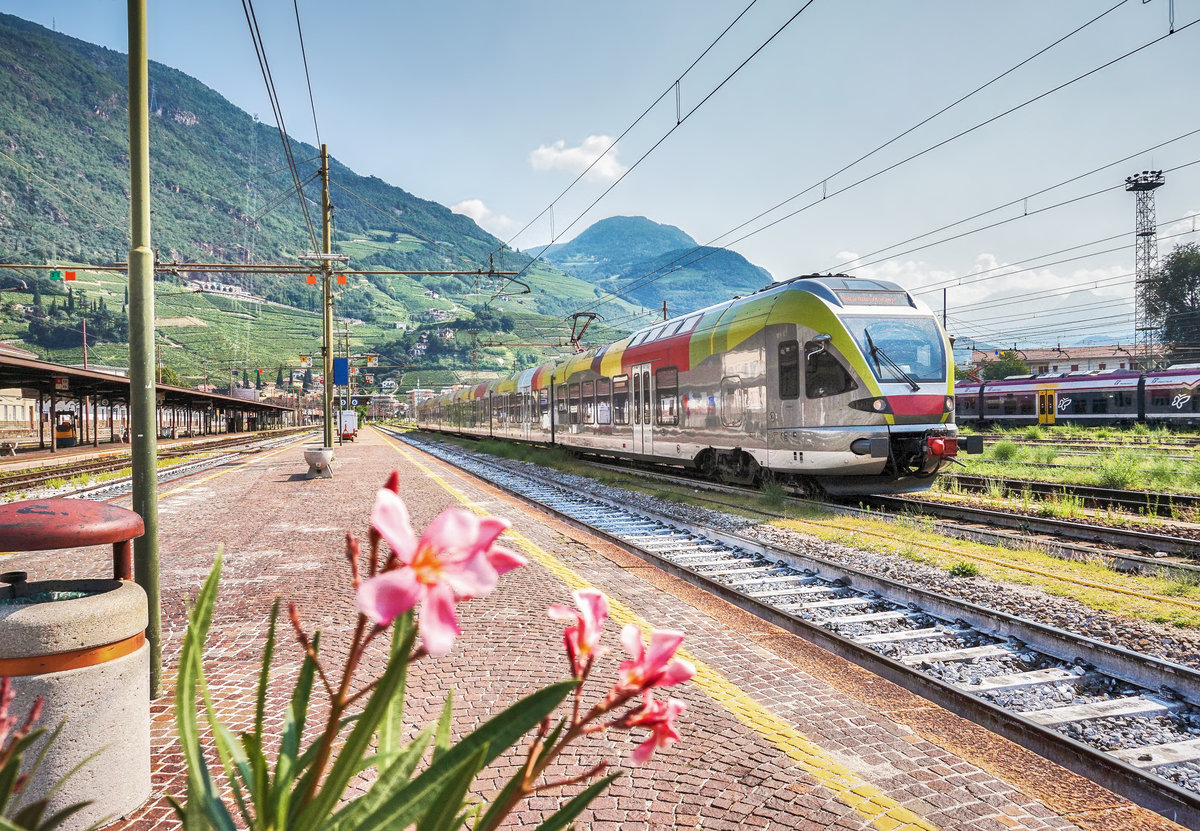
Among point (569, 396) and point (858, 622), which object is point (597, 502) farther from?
point (569, 396)

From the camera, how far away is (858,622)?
5848 millimetres

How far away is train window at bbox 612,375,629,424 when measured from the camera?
737 inches

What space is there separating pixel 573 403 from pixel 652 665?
22.1 meters

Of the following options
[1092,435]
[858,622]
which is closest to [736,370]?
[858,622]

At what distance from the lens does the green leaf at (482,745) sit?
1.01 m

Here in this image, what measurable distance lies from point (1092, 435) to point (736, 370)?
76.1ft

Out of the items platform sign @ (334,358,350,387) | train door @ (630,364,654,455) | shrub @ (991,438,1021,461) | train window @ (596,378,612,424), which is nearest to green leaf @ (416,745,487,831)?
train door @ (630,364,654,455)

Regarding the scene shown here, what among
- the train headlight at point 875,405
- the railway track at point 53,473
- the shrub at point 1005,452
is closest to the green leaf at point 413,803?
the train headlight at point 875,405

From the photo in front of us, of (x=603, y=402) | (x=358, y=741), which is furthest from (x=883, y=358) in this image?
(x=358, y=741)

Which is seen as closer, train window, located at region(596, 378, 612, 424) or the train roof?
train window, located at region(596, 378, 612, 424)

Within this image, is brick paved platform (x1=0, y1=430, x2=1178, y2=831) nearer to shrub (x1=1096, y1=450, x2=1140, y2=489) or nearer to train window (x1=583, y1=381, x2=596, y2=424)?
shrub (x1=1096, y1=450, x2=1140, y2=489)

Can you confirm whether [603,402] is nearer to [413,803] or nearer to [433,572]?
[413,803]

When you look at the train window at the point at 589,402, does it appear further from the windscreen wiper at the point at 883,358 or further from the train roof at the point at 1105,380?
the train roof at the point at 1105,380

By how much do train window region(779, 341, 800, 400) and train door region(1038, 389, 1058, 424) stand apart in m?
28.7
